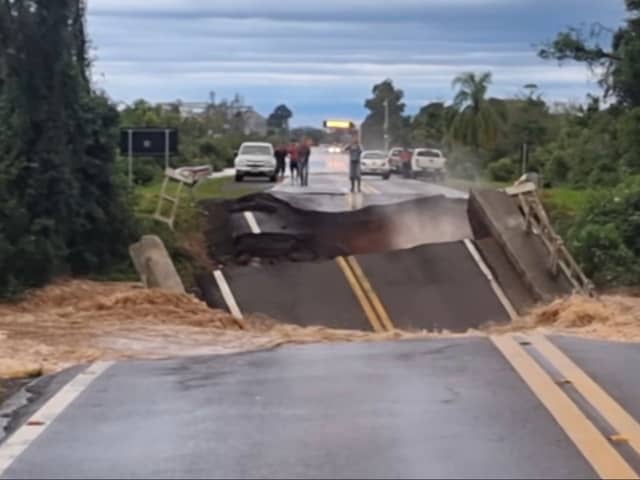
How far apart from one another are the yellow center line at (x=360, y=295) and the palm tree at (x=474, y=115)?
216 feet

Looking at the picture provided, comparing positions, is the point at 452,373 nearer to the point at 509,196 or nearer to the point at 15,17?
the point at 15,17

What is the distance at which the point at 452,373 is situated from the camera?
12414mm

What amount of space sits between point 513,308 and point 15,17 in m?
10.3

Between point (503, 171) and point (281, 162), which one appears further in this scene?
point (503, 171)

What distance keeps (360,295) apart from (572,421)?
57.1 feet

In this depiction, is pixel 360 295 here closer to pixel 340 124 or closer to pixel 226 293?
pixel 226 293

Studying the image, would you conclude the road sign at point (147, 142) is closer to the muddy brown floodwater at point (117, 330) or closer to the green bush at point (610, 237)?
the muddy brown floodwater at point (117, 330)

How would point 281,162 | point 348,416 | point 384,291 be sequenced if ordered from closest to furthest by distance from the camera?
point 348,416 → point 384,291 → point 281,162

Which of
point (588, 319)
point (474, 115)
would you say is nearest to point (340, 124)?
point (474, 115)

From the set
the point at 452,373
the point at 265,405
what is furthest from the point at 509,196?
the point at 265,405

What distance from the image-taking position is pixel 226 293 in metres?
27.4

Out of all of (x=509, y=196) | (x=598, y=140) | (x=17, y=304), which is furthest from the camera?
(x=598, y=140)

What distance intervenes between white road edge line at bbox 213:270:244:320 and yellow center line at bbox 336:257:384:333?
2.31 m

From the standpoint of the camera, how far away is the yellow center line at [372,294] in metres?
25.9
